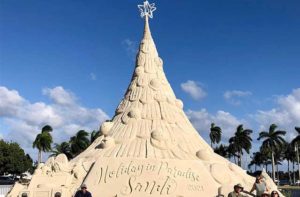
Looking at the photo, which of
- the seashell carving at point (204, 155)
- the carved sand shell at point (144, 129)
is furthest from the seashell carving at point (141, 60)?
the seashell carving at point (204, 155)

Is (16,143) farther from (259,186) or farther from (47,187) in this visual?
(259,186)

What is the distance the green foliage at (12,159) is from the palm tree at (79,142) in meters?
5.15

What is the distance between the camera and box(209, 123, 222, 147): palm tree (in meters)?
51.6

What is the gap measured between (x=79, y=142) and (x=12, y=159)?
7.44 meters

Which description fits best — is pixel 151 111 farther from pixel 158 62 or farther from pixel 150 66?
pixel 158 62

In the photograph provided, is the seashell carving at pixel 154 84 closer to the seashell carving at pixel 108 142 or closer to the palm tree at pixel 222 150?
the seashell carving at pixel 108 142

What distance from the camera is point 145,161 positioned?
61.9 ft

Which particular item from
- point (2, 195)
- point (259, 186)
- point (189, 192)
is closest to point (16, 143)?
point (2, 195)

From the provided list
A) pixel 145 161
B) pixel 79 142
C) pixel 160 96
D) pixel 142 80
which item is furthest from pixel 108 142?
pixel 79 142

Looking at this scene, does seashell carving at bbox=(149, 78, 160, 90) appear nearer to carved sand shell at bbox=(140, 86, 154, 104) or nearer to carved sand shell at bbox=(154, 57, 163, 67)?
carved sand shell at bbox=(140, 86, 154, 104)

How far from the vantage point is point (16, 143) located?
4262cm

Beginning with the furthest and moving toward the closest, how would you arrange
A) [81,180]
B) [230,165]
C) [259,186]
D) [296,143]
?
1. [296,143]
2. [230,165]
3. [81,180]
4. [259,186]

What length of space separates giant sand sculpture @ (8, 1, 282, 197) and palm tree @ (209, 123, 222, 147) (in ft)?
95.7

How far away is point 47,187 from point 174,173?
554 cm
